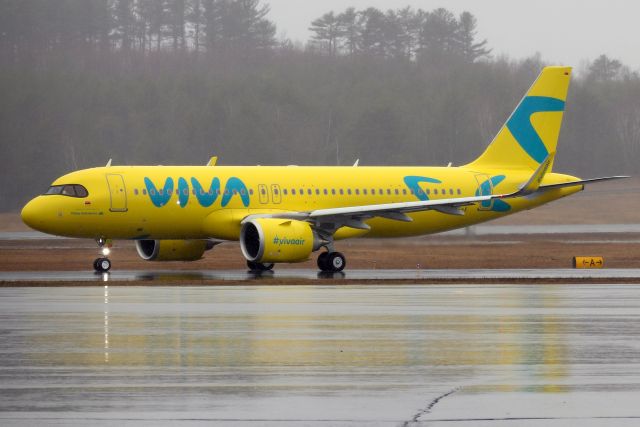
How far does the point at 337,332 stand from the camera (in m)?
19.1

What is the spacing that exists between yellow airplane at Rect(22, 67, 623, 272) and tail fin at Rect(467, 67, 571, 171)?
0.66m

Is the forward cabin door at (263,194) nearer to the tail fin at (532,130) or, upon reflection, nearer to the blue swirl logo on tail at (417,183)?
the blue swirl logo on tail at (417,183)

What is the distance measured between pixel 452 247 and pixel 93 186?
59.4 ft

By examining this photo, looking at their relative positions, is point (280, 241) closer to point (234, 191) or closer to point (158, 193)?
point (234, 191)

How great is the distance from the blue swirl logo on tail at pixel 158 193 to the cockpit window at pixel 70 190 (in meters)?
1.85

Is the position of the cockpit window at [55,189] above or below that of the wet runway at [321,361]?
above

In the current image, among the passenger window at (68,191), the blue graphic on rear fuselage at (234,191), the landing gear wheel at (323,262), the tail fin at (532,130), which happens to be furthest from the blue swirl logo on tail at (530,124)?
the passenger window at (68,191)

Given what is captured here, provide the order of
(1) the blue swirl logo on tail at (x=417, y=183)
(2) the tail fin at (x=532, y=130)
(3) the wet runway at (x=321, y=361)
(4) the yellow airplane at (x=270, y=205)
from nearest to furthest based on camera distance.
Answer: (3) the wet runway at (x=321, y=361) → (4) the yellow airplane at (x=270, y=205) → (1) the blue swirl logo on tail at (x=417, y=183) → (2) the tail fin at (x=532, y=130)

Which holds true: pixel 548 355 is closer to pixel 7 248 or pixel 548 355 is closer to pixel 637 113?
pixel 7 248

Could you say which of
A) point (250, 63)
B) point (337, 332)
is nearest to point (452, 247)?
point (337, 332)

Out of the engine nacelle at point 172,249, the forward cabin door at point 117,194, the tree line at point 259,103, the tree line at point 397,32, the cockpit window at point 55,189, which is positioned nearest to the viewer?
the forward cabin door at point 117,194

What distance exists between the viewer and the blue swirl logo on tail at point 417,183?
4272 cm

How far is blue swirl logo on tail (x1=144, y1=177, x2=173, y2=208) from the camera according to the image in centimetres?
3841

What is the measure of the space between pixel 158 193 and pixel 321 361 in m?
23.4
